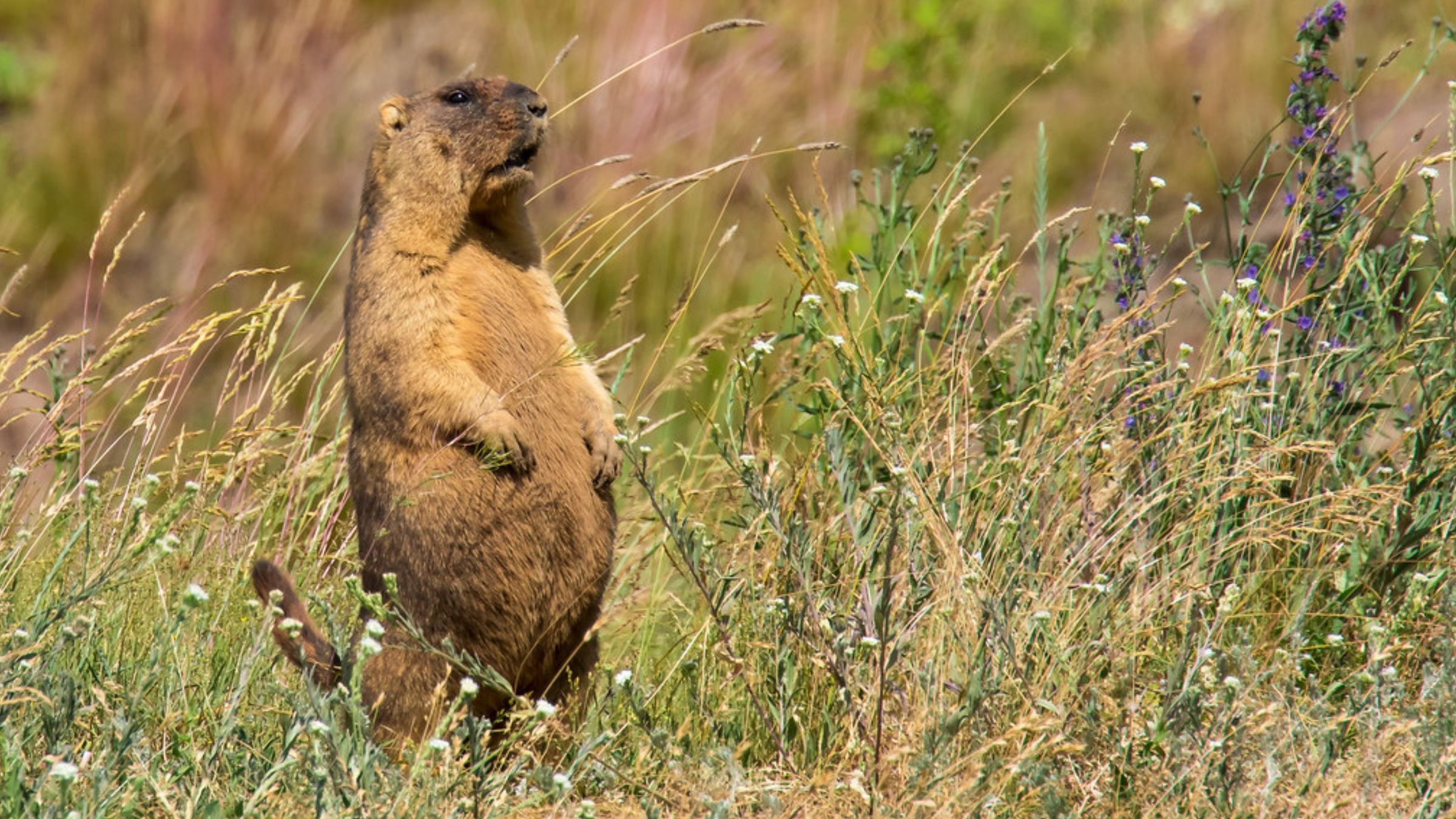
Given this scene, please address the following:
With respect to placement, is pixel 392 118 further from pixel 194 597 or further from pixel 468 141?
pixel 194 597

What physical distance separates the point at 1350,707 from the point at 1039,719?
0.80 m

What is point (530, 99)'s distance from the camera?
176 inches

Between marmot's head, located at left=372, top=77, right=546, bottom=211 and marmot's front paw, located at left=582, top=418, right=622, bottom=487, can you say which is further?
marmot's head, located at left=372, top=77, right=546, bottom=211

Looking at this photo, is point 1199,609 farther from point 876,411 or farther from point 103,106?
point 103,106

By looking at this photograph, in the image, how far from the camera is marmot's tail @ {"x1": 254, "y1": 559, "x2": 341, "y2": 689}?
12.1 feet

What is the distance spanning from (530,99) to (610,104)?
17.0 feet

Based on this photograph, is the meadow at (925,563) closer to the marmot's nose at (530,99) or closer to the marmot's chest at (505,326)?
the marmot's chest at (505,326)

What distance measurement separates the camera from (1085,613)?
3518 mm

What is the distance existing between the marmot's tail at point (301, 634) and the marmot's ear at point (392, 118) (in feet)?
4.70

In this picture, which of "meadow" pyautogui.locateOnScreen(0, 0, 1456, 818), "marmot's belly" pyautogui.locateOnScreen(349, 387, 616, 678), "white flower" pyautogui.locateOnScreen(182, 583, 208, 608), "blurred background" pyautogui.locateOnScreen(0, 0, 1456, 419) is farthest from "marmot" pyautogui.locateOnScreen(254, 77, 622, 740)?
"blurred background" pyautogui.locateOnScreen(0, 0, 1456, 419)

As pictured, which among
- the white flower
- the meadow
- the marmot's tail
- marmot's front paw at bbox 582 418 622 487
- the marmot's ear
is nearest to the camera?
the white flower

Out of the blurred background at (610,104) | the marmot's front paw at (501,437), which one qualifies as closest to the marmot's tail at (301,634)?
the marmot's front paw at (501,437)

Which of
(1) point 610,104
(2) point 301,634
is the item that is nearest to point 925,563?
(2) point 301,634

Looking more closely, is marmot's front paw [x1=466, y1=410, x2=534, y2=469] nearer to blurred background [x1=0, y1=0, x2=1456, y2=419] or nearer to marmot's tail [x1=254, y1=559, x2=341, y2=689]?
marmot's tail [x1=254, y1=559, x2=341, y2=689]
